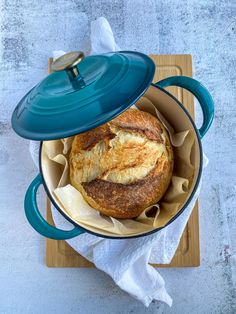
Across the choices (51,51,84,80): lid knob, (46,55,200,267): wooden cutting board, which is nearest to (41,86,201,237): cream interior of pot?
(46,55,200,267): wooden cutting board

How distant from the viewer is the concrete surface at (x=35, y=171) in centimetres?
86

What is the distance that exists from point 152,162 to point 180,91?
230 mm

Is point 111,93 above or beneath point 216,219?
above

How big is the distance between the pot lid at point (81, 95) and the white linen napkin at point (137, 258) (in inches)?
9.0

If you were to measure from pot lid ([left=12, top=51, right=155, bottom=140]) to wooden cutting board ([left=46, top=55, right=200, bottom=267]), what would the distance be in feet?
0.83

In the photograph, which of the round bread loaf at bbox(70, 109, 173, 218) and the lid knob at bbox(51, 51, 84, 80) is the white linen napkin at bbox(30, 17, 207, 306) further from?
the lid knob at bbox(51, 51, 84, 80)

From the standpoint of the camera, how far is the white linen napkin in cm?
79

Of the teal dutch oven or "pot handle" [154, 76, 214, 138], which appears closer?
the teal dutch oven

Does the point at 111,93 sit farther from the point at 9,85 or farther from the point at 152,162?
the point at 9,85

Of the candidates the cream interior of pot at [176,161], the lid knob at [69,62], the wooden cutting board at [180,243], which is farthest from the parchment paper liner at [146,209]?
the lid knob at [69,62]

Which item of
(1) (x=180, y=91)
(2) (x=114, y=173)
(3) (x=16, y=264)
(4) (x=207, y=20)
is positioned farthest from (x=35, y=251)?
(4) (x=207, y=20)

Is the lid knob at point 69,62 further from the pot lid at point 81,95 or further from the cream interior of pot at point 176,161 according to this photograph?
the cream interior of pot at point 176,161

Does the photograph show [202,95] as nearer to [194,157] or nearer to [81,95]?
[194,157]

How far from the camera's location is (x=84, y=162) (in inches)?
28.2
